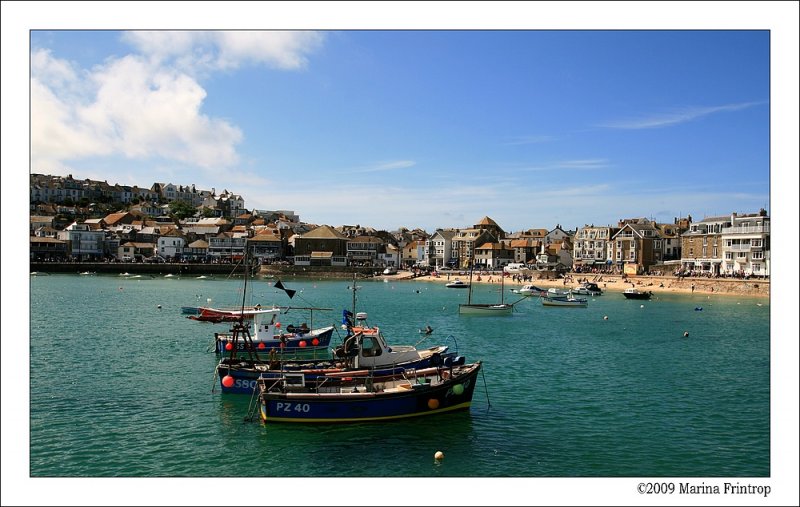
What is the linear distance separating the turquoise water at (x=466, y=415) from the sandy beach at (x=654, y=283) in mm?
40110

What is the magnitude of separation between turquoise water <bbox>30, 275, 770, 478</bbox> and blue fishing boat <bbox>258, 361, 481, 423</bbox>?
1.52 feet

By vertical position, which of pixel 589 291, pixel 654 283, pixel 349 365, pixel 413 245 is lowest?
pixel 589 291

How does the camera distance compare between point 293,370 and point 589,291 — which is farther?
point 589,291

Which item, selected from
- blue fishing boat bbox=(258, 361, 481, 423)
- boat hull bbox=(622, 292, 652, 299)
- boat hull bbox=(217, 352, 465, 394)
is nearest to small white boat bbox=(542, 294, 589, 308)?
boat hull bbox=(622, 292, 652, 299)

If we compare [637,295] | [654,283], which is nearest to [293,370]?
[637,295]

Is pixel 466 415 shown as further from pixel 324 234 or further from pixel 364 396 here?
pixel 324 234

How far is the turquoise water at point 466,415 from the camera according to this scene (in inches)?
701

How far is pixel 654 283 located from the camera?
311 ft

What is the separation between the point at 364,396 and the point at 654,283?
8429 cm

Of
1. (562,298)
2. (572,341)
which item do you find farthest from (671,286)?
(572,341)

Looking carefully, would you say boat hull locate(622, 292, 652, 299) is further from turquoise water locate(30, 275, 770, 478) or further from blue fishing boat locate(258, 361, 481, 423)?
blue fishing boat locate(258, 361, 481, 423)

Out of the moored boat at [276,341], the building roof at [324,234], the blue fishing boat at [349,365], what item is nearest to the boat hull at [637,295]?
the moored boat at [276,341]

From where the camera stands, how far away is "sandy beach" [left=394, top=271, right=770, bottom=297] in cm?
8150

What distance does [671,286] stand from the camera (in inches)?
3575
